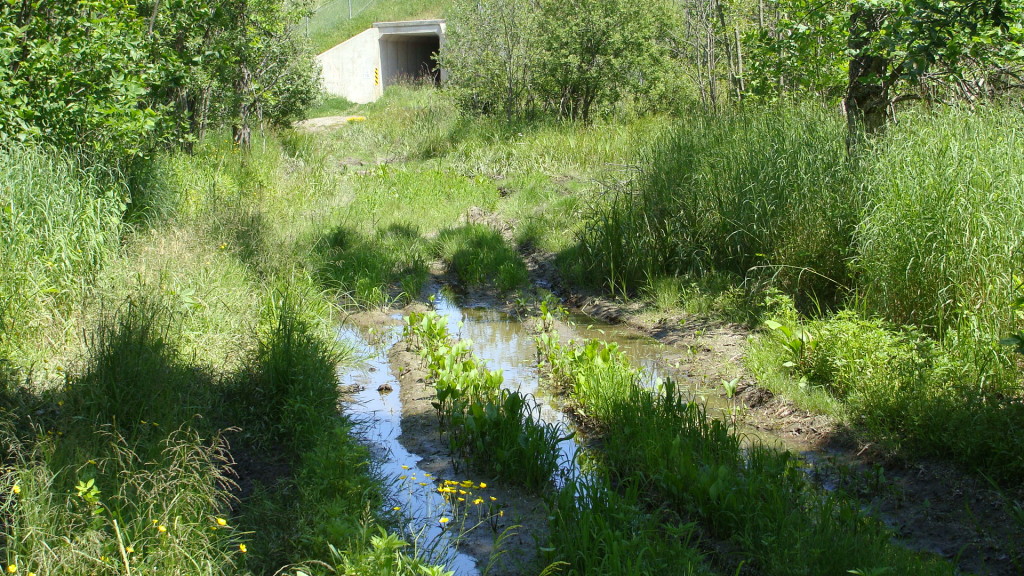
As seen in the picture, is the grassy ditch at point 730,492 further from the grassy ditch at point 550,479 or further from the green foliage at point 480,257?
the green foliage at point 480,257

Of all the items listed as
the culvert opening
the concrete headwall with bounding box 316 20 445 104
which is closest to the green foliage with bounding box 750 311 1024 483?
the concrete headwall with bounding box 316 20 445 104

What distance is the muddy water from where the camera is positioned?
15.0 ft

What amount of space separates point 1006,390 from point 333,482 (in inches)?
158

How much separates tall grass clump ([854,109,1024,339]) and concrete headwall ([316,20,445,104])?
21970mm

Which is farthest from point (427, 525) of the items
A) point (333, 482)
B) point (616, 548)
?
point (616, 548)

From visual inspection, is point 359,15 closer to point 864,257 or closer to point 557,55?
point 557,55

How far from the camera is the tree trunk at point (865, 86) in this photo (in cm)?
753

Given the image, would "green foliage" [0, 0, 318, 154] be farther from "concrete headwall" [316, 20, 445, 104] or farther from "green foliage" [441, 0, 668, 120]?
"concrete headwall" [316, 20, 445, 104]

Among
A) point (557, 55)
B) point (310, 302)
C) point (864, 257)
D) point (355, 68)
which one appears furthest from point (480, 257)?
point (355, 68)

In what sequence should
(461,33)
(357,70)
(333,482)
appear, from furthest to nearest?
1. (357,70)
2. (461,33)
3. (333,482)

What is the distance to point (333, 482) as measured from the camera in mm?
4293

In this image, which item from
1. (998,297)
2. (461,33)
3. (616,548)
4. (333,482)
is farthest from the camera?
(461,33)

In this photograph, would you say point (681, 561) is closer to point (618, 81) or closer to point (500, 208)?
point (500, 208)

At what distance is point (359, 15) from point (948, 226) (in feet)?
101
